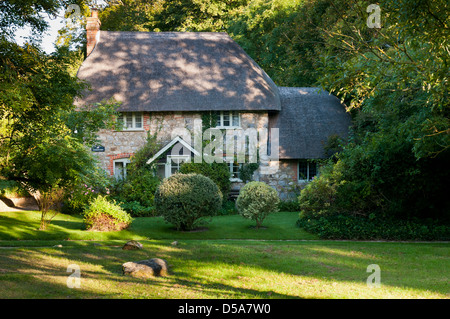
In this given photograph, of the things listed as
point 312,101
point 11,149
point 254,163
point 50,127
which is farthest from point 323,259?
point 312,101

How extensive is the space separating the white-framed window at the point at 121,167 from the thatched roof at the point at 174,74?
2.45m

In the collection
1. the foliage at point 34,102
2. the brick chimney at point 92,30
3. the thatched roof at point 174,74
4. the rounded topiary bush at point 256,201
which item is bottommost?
the rounded topiary bush at point 256,201

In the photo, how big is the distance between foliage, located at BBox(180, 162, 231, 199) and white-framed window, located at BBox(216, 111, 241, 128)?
2309 mm

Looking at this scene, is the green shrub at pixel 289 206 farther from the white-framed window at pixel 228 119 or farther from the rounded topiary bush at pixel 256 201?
the rounded topiary bush at pixel 256 201

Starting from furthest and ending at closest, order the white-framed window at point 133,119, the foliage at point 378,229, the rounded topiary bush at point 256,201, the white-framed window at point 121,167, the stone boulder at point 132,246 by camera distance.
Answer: the white-framed window at point 133,119 → the white-framed window at point 121,167 → the rounded topiary bush at point 256,201 → the foliage at point 378,229 → the stone boulder at point 132,246

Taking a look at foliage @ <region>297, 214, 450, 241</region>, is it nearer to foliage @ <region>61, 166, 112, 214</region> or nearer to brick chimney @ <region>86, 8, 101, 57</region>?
foliage @ <region>61, 166, 112, 214</region>

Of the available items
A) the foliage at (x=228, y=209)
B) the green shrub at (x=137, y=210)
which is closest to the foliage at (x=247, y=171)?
the foliage at (x=228, y=209)

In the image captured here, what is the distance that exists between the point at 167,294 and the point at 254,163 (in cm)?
1494

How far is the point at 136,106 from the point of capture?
70.0 ft

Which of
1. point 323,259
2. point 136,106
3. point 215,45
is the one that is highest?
point 215,45

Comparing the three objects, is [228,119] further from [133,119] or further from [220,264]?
[220,264]

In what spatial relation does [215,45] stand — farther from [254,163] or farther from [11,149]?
[11,149]

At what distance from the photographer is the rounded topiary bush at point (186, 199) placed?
14484 mm
